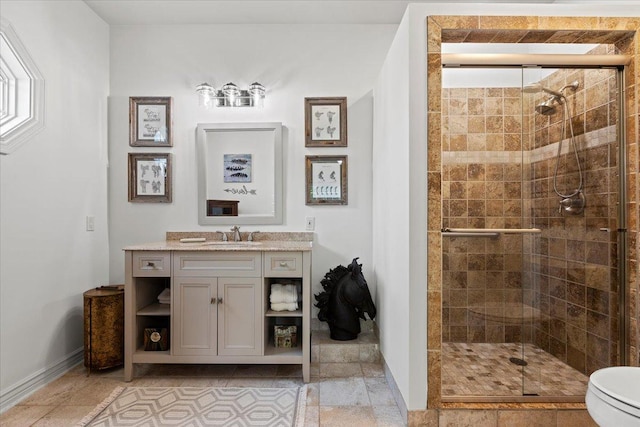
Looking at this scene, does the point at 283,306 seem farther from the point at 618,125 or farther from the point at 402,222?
the point at 618,125

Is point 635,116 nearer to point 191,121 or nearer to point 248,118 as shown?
point 248,118

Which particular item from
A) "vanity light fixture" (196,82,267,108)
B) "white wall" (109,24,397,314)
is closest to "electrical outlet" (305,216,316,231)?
"white wall" (109,24,397,314)

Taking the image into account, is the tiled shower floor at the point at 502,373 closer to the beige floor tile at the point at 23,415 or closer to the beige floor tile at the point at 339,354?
the beige floor tile at the point at 339,354

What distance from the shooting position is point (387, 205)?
7.51ft

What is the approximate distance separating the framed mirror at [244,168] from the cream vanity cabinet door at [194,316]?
741 mm

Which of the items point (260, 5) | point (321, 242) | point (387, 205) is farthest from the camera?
point (321, 242)

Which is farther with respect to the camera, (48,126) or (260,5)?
(260,5)

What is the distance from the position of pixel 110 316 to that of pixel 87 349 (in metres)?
0.26

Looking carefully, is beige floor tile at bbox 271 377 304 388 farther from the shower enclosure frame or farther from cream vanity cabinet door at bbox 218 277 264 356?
the shower enclosure frame

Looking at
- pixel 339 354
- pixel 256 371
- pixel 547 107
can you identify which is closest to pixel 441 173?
pixel 547 107

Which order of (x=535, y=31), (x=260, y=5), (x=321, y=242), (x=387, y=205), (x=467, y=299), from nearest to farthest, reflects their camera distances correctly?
(x=535, y=31)
(x=467, y=299)
(x=387, y=205)
(x=260, y=5)
(x=321, y=242)

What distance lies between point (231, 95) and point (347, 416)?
2460 millimetres

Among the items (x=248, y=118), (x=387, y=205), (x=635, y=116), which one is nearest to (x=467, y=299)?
(x=387, y=205)

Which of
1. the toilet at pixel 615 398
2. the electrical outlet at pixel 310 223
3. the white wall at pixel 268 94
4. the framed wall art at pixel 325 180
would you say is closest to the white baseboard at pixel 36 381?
the white wall at pixel 268 94
